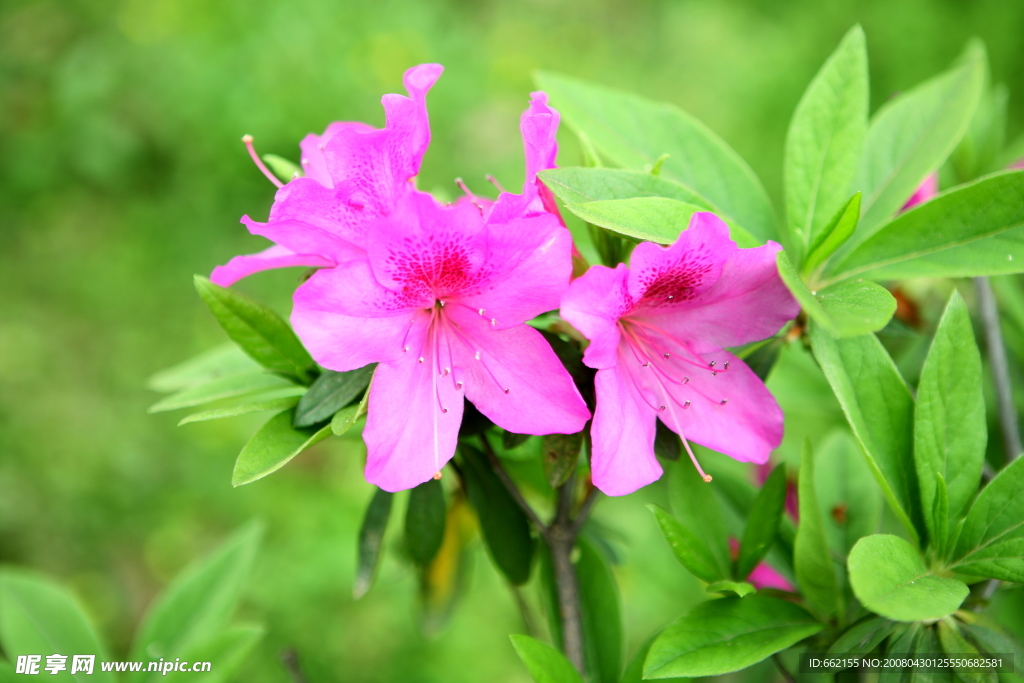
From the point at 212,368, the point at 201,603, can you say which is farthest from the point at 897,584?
the point at 201,603

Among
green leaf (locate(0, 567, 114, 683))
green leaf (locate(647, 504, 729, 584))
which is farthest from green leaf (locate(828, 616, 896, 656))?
green leaf (locate(0, 567, 114, 683))

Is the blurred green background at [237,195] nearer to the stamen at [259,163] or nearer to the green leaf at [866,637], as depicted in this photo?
the green leaf at [866,637]

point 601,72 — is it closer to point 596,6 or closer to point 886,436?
point 596,6

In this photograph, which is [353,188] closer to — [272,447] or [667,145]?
[272,447]

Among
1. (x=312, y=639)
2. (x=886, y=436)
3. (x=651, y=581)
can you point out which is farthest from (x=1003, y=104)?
(x=312, y=639)

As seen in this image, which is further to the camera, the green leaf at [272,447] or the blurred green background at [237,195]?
the blurred green background at [237,195]

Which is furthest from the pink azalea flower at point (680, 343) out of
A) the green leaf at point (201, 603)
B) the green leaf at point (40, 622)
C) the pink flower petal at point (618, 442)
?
the green leaf at point (40, 622)

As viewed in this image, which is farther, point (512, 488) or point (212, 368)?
point (212, 368)
